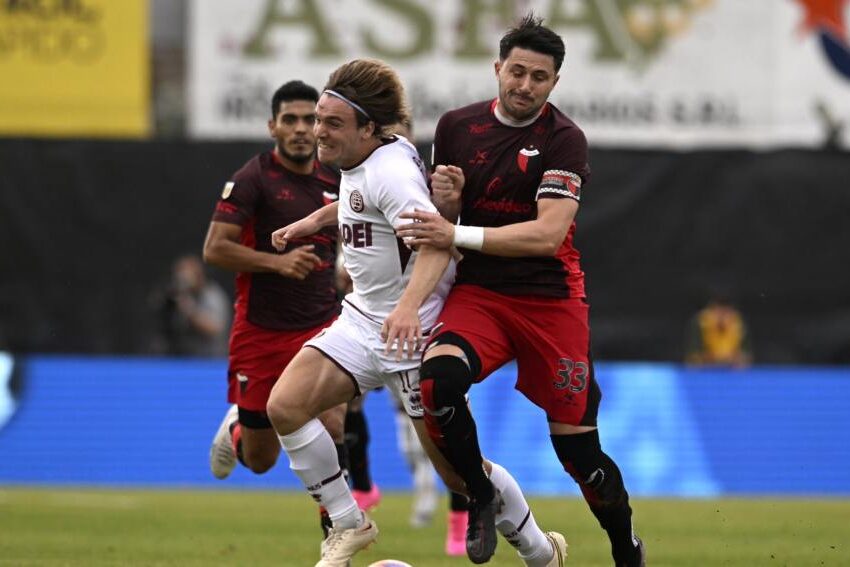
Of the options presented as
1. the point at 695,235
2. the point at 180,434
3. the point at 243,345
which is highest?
the point at 243,345

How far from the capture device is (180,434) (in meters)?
16.1

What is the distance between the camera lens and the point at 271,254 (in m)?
9.68

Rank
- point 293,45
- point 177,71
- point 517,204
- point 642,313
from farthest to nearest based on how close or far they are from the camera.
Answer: point 177,71 < point 293,45 < point 642,313 < point 517,204

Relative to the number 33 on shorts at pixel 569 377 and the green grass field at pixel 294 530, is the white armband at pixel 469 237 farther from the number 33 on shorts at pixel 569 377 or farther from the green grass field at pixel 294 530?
the green grass field at pixel 294 530

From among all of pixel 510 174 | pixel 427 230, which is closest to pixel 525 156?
pixel 510 174

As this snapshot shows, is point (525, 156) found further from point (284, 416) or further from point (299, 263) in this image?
point (299, 263)

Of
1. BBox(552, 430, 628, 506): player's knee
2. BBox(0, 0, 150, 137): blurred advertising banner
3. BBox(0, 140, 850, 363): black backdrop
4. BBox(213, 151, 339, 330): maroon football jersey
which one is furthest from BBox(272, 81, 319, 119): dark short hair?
BBox(0, 0, 150, 137): blurred advertising banner

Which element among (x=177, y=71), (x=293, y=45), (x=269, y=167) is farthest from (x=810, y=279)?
(x=269, y=167)

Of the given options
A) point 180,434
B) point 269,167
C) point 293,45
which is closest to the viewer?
point 269,167

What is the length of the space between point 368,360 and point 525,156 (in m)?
1.20

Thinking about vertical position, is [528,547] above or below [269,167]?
below

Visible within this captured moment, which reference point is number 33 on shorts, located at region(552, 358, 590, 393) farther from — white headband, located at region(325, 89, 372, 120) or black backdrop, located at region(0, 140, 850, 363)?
black backdrop, located at region(0, 140, 850, 363)

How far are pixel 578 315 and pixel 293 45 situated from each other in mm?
13325

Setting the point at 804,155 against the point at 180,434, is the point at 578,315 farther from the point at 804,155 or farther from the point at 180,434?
the point at 804,155
